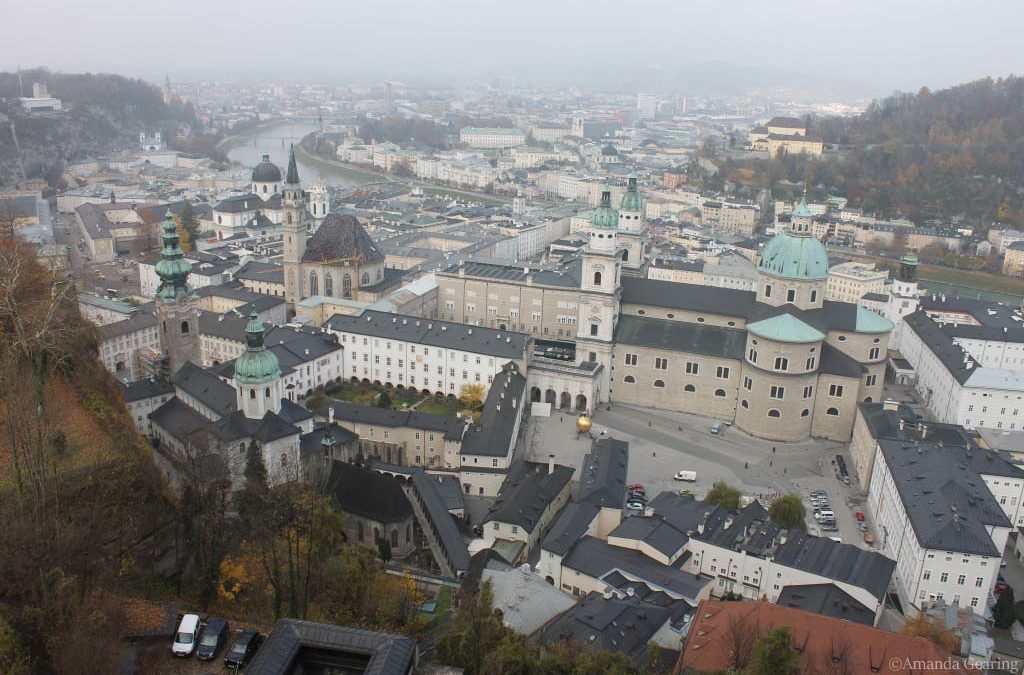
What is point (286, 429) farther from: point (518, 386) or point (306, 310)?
point (306, 310)

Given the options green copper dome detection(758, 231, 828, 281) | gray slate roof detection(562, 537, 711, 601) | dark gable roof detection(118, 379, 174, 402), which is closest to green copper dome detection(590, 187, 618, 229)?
green copper dome detection(758, 231, 828, 281)

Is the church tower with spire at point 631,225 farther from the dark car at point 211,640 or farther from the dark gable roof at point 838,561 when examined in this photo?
the dark car at point 211,640

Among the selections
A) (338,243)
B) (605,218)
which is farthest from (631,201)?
(338,243)

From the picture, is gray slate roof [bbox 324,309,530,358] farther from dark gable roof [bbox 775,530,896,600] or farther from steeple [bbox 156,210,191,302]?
dark gable roof [bbox 775,530,896,600]

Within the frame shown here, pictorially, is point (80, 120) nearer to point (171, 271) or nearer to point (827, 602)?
point (171, 271)

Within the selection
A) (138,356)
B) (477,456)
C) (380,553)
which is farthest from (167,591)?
(138,356)

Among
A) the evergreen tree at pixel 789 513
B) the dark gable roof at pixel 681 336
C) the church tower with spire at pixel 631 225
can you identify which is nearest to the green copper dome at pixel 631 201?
the church tower with spire at pixel 631 225
